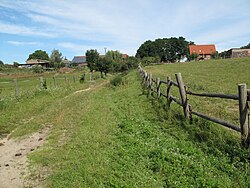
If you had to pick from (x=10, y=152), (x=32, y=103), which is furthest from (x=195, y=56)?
(x=10, y=152)

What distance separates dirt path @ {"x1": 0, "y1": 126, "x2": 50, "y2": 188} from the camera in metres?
4.06

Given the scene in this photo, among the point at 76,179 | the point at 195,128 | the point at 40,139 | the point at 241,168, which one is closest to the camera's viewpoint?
the point at 241,168

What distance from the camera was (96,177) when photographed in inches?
151

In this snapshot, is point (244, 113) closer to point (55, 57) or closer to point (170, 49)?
point (55, 57)

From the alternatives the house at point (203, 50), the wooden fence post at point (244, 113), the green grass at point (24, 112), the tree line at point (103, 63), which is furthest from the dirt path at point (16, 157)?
the house at point (203, 50)

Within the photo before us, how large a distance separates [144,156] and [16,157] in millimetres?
2987

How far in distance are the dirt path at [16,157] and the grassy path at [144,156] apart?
266 millimetres

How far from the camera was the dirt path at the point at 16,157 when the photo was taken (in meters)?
4.06

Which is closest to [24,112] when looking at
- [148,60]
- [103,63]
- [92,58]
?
[103,63]

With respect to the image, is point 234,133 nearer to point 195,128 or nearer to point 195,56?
point 195,128

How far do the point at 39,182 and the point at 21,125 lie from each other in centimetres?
469

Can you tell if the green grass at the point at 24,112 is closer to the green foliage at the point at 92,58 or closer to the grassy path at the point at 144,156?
the grassy path at the point at 144,156

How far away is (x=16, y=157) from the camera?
5160 mm

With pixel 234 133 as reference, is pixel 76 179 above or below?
below
